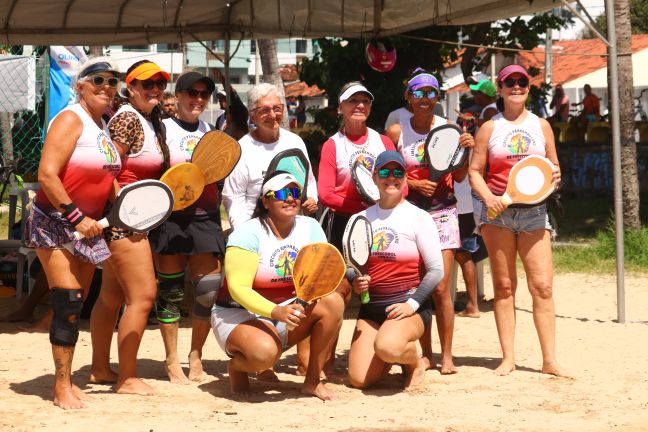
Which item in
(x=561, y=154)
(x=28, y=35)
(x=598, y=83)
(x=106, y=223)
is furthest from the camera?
(x=598, y=83)

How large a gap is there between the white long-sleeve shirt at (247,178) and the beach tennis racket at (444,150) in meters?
0.88

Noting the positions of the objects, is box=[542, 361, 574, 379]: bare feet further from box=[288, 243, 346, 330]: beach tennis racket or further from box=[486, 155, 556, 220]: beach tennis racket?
box=[288, 243, 346, 330]: beach tennis racket

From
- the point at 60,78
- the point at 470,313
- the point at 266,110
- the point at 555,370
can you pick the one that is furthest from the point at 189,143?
the point at 60,78

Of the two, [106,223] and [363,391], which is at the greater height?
[106,223]

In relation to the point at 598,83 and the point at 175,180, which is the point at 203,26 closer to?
the point at 175,180

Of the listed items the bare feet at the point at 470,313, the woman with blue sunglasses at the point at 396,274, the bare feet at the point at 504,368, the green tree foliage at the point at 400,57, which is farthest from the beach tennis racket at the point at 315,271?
the green tree foliage at the point at 400,57

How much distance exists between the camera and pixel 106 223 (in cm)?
570

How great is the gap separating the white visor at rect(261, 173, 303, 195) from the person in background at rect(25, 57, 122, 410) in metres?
0.80

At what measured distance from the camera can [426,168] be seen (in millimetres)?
7176

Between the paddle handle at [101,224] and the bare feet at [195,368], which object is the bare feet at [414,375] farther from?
the paddle handle at [101,224]

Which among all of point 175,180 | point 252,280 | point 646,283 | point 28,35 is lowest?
point 646,283

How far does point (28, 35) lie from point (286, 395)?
18.2ft

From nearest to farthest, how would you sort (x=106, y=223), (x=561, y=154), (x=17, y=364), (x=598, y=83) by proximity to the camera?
(x=106, y=223) < (x=17, y=364) < (x=561, y=154) < (x=598, y=83)

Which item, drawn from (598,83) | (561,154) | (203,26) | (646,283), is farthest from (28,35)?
(598,83)
